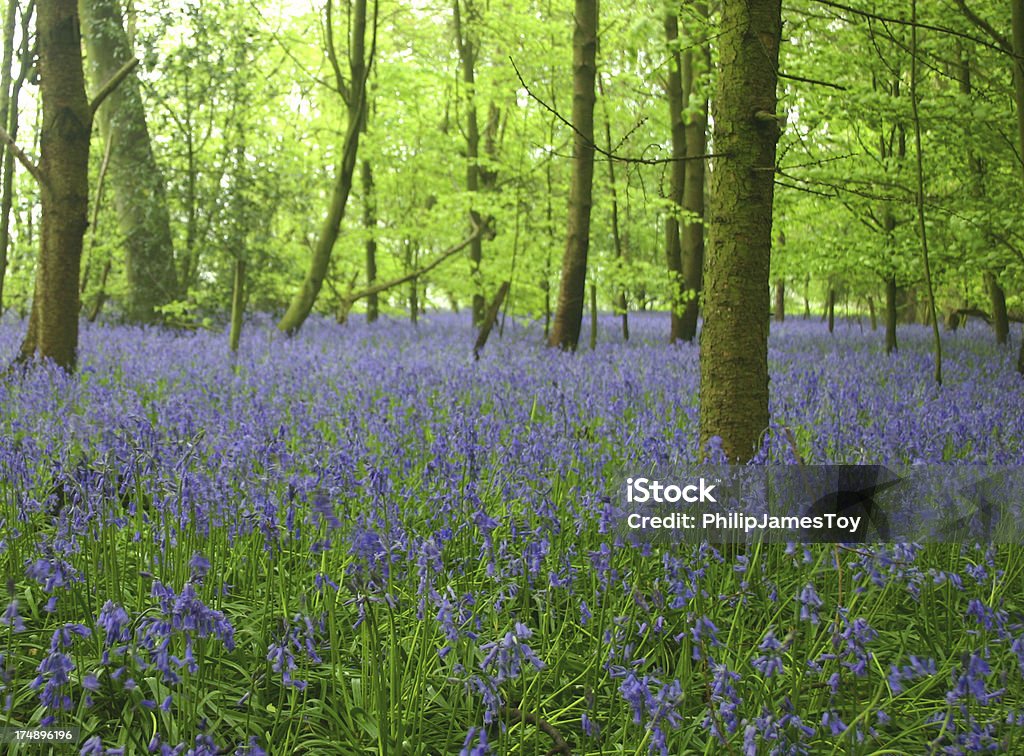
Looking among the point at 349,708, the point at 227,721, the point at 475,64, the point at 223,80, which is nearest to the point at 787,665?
the point at 349,708

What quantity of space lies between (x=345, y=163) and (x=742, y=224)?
10303mm

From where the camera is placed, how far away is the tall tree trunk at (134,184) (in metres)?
12.2

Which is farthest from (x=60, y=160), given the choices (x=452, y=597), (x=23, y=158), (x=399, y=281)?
(x=399, y=281)

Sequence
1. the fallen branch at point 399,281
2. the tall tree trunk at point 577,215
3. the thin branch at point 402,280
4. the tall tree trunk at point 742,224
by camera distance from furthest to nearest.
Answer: the thin branch at point 402,280
the fallen branch at point 399,281
the tall tree trunk at point 577,215
the tall tree trunk at point 742,224

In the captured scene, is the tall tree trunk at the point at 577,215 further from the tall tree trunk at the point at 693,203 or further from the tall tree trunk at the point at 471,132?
the tall tree trunk at the point at 471,132

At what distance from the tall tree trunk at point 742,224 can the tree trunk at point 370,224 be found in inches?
570

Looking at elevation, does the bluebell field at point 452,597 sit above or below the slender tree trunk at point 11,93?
below

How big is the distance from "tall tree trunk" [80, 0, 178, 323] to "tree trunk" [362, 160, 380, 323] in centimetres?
504

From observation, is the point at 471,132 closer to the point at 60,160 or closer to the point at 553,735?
the point at 60,160

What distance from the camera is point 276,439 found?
375cm

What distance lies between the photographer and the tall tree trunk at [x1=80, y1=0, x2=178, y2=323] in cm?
1220

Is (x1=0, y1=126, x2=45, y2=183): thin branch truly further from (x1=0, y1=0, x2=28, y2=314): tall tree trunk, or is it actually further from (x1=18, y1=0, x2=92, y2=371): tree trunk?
(x1=0, y1=0, x2=28, y2=314): tall tree trunk

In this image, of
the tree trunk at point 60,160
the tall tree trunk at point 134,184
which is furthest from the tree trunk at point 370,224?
the tree trunk at point 60,160

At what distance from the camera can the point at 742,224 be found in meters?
3.45
